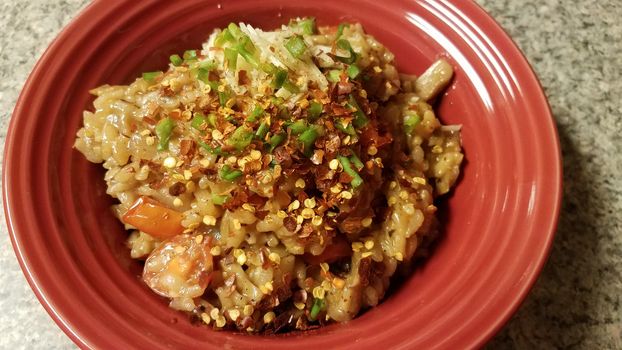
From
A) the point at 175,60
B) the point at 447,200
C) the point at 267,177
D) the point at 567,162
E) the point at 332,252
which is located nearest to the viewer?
the point at 267,177

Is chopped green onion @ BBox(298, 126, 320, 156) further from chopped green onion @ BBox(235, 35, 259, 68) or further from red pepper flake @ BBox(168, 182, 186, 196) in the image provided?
Answer: red pepper flake @ BBox(168, 182, 186, 196)

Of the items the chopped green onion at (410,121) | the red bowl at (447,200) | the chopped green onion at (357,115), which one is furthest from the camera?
the chopped green onion at (410,121)

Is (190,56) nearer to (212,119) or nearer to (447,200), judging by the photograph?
(212,119)

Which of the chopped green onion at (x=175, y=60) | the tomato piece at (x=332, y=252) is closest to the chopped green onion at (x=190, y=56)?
the chopped green onion at (x=175, y=60)

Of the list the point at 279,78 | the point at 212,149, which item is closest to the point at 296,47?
the point at 279,78

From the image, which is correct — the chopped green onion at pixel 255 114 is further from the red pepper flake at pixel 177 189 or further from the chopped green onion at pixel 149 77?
the chopped green onion at pixel 149 77

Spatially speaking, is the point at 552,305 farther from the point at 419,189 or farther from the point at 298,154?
the point at 298,154

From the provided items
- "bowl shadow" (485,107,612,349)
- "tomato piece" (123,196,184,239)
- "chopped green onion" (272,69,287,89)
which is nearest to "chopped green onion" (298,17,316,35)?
"chopped green onion" (272,69,287,89)

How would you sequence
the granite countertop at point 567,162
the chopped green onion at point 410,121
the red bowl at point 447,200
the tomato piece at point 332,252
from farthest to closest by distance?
1. the granite countertop at point 567,162
2. the chopped green onion at point 410,121
3. the tomato piece at point 332,252
4. the red bowl at point 447,200
